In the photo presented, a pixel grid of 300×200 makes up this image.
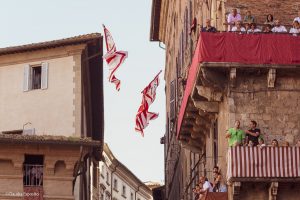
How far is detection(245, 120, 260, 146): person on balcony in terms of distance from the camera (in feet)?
89.0

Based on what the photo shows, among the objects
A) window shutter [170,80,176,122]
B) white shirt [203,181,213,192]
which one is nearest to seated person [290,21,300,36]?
white shirt [203,181,213,192]

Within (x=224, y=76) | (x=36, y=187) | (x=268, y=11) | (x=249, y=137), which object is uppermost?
(x=268, y=11)

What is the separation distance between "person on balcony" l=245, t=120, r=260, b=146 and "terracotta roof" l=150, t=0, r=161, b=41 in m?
34.6

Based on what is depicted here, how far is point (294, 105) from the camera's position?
92.0 ft

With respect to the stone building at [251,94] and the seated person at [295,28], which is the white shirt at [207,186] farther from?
the seated person at [295,28]

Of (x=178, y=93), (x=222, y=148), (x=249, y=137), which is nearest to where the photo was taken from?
(x=249, y=137)

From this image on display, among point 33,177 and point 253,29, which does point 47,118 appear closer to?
point 33,177

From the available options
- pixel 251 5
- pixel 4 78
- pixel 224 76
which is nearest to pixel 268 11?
pixel 251 5

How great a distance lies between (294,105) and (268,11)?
3308 millimetres

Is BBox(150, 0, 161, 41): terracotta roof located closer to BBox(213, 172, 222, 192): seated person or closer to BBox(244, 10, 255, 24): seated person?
BBox(244, 10, 255, 24): seated person

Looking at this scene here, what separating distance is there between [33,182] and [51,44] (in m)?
7.30

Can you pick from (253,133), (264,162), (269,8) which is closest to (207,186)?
(253,133)

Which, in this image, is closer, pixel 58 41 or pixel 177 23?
pixel 58 41

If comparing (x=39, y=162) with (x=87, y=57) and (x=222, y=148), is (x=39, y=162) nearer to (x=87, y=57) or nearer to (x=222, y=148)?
(x=87, y=57)
